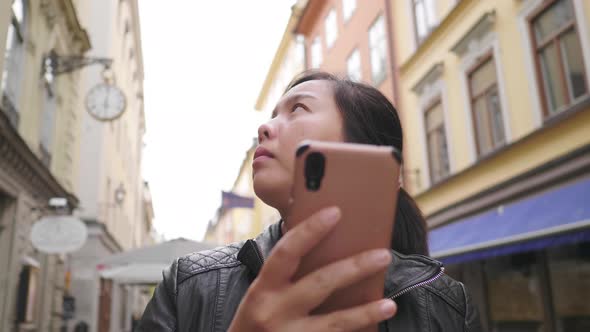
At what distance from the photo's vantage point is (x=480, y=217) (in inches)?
403

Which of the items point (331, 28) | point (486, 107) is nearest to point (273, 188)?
point (486, 107)

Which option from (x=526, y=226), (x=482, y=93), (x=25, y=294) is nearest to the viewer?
(x=526, y=226)

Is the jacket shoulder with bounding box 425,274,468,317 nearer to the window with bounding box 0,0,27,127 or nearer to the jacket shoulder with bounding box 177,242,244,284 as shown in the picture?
the jacket shoulder with bounding box 177,242,244,284

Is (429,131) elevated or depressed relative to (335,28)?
depressed

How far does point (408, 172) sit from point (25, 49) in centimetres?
972

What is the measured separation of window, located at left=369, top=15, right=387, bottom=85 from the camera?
16.3 meters

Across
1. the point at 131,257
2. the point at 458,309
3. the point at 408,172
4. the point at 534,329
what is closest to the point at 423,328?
the point at 458,309

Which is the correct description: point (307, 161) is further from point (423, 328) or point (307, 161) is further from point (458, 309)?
point (458, 309)

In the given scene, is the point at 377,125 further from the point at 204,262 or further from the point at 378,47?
the point at 378,47

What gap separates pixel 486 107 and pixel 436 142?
2.43 metres

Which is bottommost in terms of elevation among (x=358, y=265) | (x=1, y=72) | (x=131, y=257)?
(x=358, y=265)

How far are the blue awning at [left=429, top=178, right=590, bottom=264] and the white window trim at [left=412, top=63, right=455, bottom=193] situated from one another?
7.73 ft

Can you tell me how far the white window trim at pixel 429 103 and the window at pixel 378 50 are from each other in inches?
103

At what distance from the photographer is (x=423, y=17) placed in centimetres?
1377
